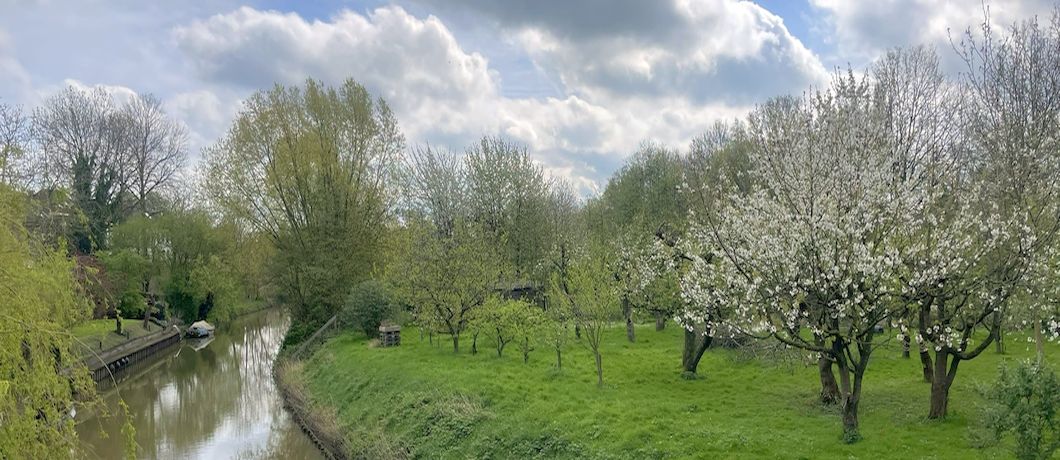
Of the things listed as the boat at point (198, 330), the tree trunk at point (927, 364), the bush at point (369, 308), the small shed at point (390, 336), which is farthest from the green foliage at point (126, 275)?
the tree trunk at point (927, 364)

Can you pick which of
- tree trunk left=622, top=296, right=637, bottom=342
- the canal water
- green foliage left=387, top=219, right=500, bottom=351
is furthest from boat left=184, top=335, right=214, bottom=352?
tree trunk left=622, top=296, right=637, bottom=342

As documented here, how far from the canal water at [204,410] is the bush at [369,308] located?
4596 millimetres

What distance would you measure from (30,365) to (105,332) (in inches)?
1200

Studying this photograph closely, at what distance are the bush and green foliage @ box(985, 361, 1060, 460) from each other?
79.4 ft

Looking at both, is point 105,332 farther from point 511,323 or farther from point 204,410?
point 511,323

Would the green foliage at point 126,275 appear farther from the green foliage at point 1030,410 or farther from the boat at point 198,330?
the green foliage at point 1030,410

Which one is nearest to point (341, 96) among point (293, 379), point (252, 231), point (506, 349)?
point (252, 231)

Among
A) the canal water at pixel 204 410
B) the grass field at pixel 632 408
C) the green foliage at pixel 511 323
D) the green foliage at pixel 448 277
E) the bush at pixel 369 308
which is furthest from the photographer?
the bush at pixel 369 308

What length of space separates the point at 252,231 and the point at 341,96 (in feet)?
33.9

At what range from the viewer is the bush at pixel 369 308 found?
28.8 m

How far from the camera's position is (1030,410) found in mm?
8898

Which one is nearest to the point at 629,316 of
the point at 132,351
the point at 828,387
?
the point at 828,387

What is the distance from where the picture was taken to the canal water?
1991cm

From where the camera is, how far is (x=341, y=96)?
117 ft
